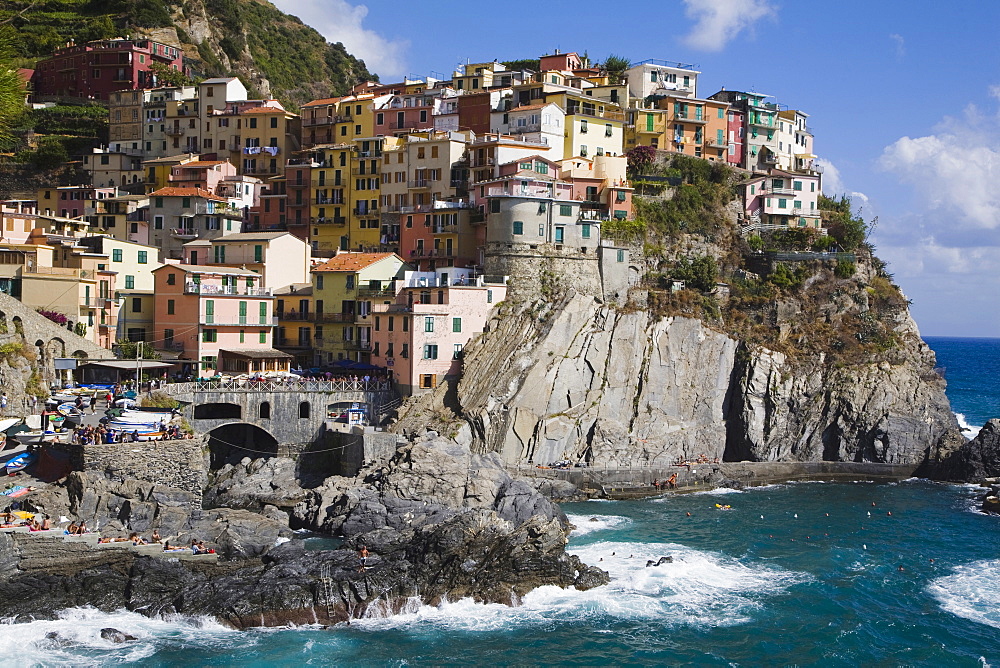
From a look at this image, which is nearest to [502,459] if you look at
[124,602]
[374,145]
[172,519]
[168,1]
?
[172,519]

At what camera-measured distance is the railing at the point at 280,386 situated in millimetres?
62438

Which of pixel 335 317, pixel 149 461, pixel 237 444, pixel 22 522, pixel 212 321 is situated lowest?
pixel 22 522

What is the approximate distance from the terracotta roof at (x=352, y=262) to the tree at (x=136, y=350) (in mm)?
12464

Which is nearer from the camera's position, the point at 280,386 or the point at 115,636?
the point at 115,636

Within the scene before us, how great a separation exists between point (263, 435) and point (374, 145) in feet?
97.8

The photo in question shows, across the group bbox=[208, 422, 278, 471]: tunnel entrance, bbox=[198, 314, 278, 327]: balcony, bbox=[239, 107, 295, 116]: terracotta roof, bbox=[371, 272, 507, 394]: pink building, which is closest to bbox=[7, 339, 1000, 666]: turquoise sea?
bbox=[371, 272, 507, 394]: pink building

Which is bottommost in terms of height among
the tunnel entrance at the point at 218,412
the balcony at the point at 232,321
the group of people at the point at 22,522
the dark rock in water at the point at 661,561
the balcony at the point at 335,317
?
the dark rock in water at the point at 661,561

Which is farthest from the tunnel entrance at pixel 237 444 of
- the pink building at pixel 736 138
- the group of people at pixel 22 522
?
the pink building at pixel 736 138

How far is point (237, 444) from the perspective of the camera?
65625mm

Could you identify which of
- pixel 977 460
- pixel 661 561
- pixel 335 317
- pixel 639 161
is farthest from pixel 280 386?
pixel 977 460

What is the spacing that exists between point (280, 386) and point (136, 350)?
11.7 m

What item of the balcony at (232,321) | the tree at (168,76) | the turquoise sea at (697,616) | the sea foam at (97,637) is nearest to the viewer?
the sea foam at (97,637)

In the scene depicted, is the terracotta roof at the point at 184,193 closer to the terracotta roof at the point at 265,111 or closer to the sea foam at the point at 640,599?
the terracotta roof at the point at 265,111

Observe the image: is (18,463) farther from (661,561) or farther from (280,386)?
(661,561)
